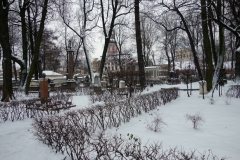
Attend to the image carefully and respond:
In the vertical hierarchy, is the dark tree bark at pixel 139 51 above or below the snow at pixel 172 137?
above

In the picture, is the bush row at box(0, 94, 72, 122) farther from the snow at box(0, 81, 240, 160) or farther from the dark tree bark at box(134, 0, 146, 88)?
the dark tree bark at box(134, 0, 146, 88)

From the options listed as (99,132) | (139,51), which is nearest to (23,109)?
(99,132)

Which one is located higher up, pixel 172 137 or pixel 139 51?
pixel 139 51

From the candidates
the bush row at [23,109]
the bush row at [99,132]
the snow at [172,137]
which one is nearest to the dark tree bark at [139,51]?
the bush row at [99,132]

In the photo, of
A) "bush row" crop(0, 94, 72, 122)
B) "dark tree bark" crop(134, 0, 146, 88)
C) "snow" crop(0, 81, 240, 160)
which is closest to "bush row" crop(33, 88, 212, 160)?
"snow" crop(0, 81, 240, 160)

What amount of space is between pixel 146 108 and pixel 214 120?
2423 mm

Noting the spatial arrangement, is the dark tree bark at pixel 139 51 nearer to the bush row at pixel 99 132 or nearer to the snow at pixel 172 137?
the bush row at pixel 99 132

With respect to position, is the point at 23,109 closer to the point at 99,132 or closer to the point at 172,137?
the point at 99,132

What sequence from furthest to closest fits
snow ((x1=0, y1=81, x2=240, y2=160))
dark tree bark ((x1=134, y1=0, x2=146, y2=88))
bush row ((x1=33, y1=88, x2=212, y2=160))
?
dark tree bark ((x1=134, y1=0, x2=146, y2=88))
snow ((x1=0, y1=81, x2=240, y2=160))
bush row ((x1=33, y1=88, x2=212, y2=160))

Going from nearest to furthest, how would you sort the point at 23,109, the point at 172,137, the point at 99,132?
the point at 172,137, the point at 99,132, the point at 23,109

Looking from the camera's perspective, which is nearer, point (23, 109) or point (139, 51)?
point (23, 109)

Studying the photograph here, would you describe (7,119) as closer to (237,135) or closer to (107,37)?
(237,135)

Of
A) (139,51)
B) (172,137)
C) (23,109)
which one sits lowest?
(172,137)

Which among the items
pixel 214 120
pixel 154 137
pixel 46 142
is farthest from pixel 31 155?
pixel 214 120
